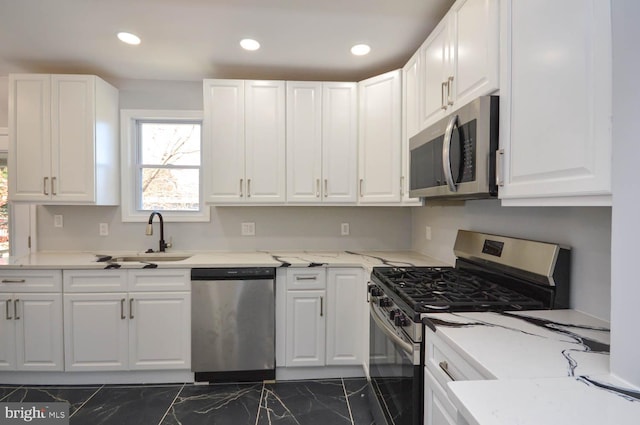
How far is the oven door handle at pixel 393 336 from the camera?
1238mm

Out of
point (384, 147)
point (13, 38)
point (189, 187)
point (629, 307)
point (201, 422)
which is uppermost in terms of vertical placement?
point (13, 38)

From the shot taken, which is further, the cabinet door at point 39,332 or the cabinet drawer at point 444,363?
the cabinet door at point 39,332

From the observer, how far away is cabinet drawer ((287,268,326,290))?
7.66ft

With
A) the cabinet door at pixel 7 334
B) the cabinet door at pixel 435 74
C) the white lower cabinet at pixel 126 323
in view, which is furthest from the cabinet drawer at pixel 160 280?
the cabinet door at pixel 435 74

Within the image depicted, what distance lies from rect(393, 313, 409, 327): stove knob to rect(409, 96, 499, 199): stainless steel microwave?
0.61 meters

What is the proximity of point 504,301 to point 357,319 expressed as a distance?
1.27m

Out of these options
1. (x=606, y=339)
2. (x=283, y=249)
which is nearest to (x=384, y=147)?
(x=283, y=249)

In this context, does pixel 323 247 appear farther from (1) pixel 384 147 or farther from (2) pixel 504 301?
(2) pixel 504 301

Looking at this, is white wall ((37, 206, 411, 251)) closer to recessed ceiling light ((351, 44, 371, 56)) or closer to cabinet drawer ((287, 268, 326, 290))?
cabinet drawer ((287, 268, 326, 290))

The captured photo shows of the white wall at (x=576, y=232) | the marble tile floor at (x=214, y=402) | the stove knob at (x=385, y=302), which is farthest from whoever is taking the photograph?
the marble tile floor at (x=214, y=402)

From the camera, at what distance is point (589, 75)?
2.71 feet

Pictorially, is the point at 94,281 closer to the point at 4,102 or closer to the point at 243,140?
the point at 243,140

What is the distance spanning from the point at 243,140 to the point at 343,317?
1655 mm

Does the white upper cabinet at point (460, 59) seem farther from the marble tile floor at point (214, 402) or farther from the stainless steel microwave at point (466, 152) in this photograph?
the marble tile floor at point (214, 402)
